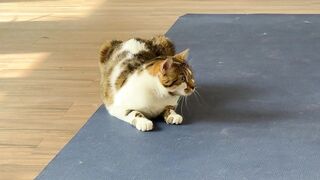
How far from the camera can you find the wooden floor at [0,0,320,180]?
209 cm

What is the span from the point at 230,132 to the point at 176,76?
28 centimetres

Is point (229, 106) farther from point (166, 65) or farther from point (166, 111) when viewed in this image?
point (166, 65)

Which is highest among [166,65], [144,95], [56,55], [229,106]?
[166,65]

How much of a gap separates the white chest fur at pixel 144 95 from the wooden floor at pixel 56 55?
0.26m

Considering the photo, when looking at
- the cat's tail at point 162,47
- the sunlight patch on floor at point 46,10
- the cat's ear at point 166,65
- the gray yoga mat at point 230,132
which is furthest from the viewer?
the sunlight patch on floor at point 46,10

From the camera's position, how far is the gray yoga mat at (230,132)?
1.77m

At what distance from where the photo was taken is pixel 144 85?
6.59ft

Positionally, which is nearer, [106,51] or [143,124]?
[143,124]

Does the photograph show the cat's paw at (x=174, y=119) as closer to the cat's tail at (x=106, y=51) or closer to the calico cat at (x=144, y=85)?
the calico cat at (x=144, y=85)

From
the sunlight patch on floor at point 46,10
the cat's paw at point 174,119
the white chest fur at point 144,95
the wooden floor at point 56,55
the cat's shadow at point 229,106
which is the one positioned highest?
the white chest fur at point 144,95

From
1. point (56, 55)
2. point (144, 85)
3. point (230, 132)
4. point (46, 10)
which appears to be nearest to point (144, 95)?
point (144, 85)

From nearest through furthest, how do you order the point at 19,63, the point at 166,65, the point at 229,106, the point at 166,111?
the point at 166,65, the point at 166,111, the point at 229,106, the point at 19,63

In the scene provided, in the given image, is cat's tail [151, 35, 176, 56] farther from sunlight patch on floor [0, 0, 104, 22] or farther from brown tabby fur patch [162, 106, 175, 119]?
sunlight patch on floor [0, 0, 104, 22]

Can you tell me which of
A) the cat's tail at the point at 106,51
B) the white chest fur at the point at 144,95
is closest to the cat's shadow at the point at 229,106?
the white chest fur at the point at 144,95
